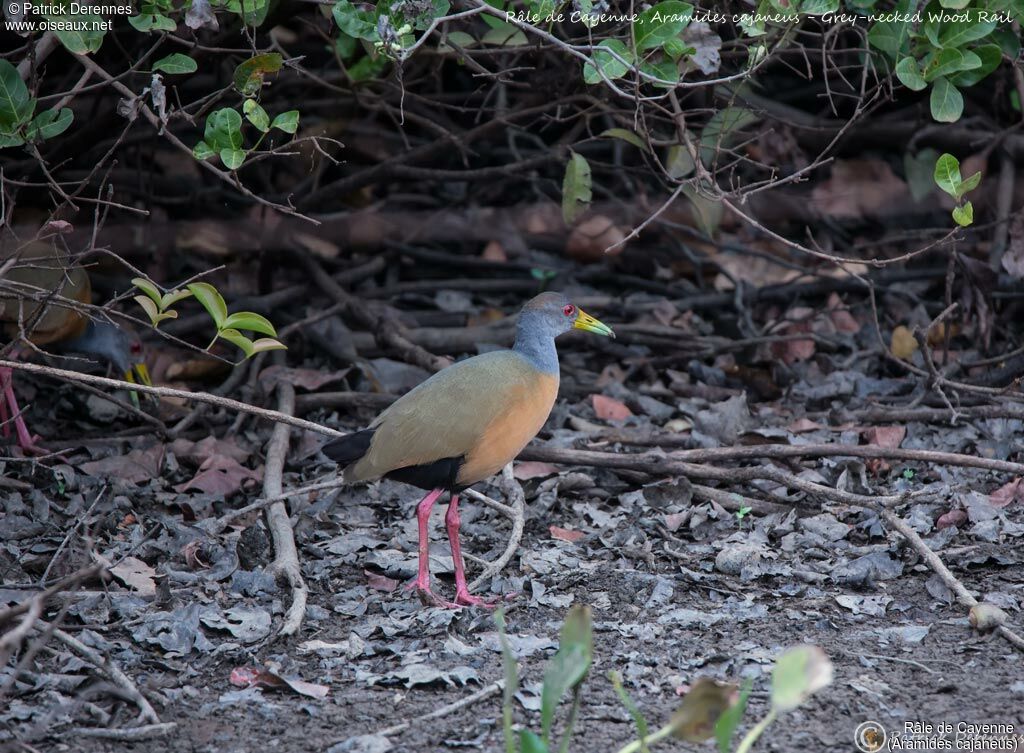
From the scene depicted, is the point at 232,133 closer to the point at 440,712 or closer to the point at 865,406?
the point at 440,712

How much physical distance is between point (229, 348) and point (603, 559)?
9.42ft

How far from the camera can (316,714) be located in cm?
329

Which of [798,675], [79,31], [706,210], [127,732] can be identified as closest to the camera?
[798,675]

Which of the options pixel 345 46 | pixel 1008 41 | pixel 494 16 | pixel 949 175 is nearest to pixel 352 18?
pixel 494 16

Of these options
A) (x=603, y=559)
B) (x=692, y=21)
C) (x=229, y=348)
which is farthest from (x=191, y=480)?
(x=692, y=21)

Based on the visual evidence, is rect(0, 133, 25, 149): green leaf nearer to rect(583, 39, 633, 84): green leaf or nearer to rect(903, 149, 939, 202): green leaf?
rect(583, 39, 633, 84): green leaf

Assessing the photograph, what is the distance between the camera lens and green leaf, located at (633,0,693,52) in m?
4.16

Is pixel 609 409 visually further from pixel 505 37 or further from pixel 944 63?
pixel 944 63

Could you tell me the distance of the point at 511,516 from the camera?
460cm

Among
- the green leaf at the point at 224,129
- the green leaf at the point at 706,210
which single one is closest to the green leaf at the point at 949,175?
the green leaf at the point at 706,210

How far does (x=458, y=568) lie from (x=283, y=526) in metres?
0.73

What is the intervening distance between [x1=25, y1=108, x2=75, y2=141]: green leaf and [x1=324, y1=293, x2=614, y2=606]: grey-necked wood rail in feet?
4.97

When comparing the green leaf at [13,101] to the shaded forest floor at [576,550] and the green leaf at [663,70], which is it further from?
the green leaf at [663,70]

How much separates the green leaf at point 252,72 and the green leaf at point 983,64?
2718mm
